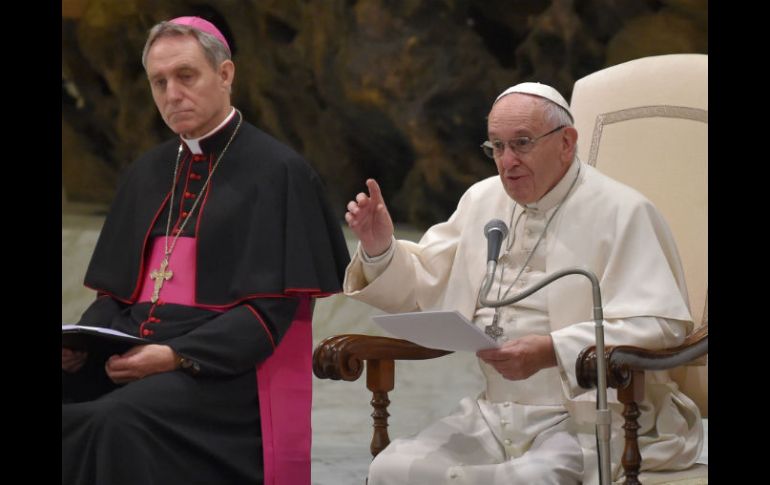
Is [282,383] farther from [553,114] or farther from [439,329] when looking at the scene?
[553,114]

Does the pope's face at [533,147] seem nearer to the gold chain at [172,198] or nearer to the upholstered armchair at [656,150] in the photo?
the upholstered armchair at [656,150]

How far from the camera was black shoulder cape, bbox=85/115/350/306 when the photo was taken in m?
3.86

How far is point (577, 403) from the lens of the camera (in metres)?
3.42

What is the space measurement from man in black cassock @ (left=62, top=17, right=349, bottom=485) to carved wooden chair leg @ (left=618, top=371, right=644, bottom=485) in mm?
1109

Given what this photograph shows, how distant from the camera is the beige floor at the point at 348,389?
618cm

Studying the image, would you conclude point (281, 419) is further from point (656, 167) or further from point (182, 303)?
point (656, 167)

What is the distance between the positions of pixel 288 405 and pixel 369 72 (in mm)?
6430

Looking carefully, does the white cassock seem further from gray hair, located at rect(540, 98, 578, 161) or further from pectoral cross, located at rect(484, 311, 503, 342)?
gray hair, located at rect(540, 98, 578, 161)

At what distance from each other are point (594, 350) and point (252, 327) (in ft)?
3.68

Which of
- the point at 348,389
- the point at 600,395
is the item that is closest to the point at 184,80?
the point at 600,395

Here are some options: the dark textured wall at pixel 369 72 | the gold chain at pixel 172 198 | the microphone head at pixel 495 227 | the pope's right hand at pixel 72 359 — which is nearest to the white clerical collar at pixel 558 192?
the microphone head at pixel 495 227

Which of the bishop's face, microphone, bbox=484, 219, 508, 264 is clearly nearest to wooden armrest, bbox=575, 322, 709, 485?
microphone, bbox=484, 219, 508, 264

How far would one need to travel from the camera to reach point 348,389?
26.9 ft
